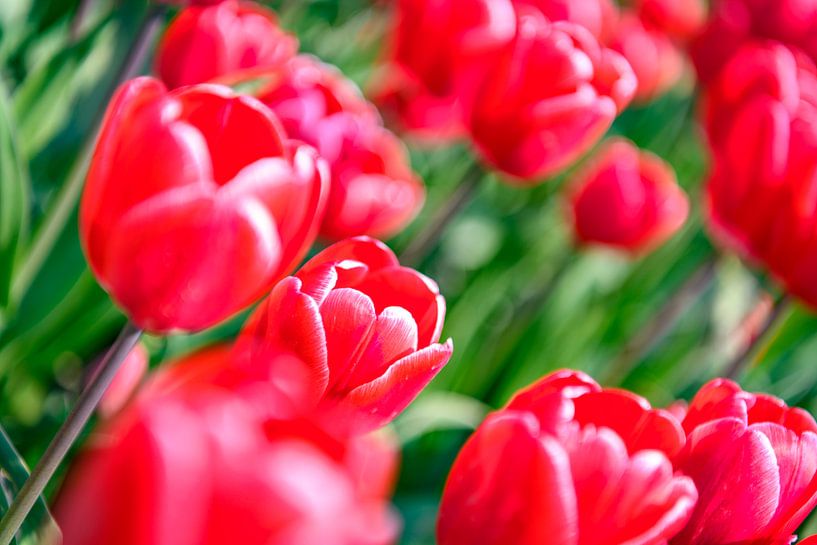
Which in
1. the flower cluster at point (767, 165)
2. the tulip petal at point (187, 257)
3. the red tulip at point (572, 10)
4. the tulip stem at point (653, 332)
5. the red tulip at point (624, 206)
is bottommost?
the tulip stem at point (653, 332)

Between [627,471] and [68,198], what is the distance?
0.43m

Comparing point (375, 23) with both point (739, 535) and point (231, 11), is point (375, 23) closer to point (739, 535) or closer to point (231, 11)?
point (231, 11)

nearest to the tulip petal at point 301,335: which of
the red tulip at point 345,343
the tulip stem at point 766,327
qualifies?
the red tulip at point 345,343

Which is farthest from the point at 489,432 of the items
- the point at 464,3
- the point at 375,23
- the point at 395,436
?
the point at 375,23

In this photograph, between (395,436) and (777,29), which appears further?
(777,29)

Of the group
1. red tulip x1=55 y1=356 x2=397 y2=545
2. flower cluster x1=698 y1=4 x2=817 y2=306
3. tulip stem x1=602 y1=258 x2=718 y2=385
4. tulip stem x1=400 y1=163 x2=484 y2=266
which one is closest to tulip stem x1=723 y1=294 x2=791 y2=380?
flower cluster x1=698 y1=4 x2=817 y2=306

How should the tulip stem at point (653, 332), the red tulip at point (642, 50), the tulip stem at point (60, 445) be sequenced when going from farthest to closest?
the red tulip at point (642, 50) < the tulip stem at point (653, 332) < the tulip stem at point (60, 445)

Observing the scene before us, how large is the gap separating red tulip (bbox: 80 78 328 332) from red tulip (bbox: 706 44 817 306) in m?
0.41

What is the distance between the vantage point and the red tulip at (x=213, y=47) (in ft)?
1.93

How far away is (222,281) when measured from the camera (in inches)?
13.1

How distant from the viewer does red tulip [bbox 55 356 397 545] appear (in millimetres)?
164

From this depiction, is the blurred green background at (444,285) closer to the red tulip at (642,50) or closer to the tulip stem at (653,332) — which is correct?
the tulip stem at (653,332)

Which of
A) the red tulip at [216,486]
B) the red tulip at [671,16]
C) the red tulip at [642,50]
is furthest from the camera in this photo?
the red tulip at [671,16]

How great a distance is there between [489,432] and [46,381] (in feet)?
1.73
